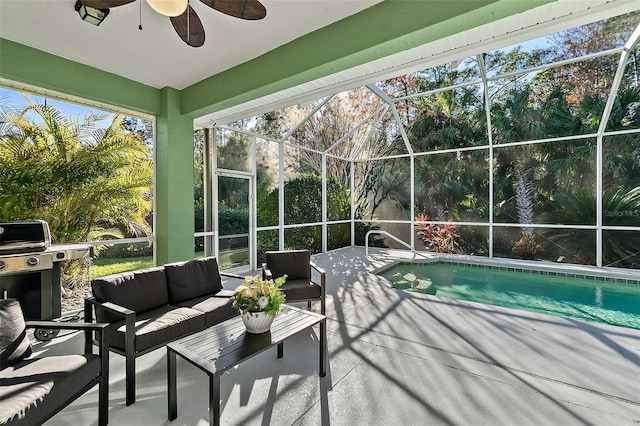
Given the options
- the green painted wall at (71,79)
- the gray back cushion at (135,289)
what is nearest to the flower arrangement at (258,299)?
the gray back cushion at (135,289)

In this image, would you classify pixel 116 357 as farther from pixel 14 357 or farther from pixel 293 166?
pixel 293 166

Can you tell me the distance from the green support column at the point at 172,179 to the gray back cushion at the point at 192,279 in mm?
1523

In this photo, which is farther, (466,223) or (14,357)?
(466,223)

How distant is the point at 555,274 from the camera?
21.7ft

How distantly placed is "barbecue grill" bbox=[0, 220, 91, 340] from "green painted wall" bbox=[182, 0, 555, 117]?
273 cm

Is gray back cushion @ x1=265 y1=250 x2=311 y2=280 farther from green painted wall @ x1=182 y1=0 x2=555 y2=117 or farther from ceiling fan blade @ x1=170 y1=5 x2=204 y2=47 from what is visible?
ceiling fan blade @ x1=170 y1=5 x2=204 y2=47

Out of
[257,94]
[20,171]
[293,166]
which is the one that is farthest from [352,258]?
[20,171]

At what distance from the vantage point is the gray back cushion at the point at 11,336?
196cm

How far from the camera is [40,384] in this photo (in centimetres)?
173

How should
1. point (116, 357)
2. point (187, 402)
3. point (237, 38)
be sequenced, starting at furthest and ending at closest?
point (237, 38), point (116, 357), point (187, 402)

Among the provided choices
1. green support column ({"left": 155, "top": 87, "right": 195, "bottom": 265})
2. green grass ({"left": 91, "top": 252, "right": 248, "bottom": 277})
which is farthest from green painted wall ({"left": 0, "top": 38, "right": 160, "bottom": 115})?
green grass ({"left": 91, "top": 252, "right": 248, "bottom": 277})

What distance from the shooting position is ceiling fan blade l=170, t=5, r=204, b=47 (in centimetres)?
236

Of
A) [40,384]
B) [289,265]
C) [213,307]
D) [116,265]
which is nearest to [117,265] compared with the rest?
[116,265]

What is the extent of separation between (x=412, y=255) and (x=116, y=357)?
711 centimetres
